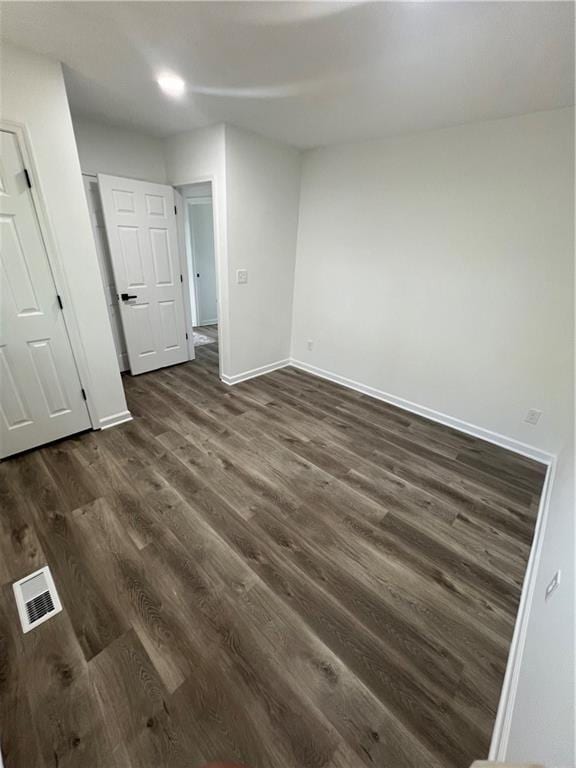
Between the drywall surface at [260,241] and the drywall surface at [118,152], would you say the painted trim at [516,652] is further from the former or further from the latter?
the drywall surface at [118,152]

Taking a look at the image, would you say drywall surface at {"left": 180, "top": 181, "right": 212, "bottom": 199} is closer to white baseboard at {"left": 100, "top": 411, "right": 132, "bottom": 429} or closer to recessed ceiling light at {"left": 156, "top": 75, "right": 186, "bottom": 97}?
recessed ceiling light at {"left": 156, "top": 75, "right": 186, "bottom": 97}

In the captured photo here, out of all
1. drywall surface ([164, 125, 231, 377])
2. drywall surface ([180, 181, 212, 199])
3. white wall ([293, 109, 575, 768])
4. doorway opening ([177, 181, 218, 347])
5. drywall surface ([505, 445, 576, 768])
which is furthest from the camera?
doorway opening ([177, 181, 218, 347])

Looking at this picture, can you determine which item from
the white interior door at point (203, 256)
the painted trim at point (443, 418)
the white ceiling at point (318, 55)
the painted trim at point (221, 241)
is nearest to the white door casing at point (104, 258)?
the white ceiling at point (318, 55)

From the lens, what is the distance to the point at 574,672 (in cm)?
71

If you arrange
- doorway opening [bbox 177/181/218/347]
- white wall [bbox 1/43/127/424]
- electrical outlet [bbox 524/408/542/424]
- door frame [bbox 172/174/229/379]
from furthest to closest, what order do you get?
doorway opening [bbox 177/181/218/347] < door frame [bbox 172/174/229/379] < electrical outlet [bbox 524/408/542/424] < white wall [bbox 1/43/127/424]

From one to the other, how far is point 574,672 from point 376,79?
2.77 meters

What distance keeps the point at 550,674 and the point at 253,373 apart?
11.1 ft

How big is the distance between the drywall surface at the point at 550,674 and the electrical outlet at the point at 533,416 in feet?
4.55

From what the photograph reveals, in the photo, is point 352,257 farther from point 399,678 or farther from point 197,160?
point 399,678

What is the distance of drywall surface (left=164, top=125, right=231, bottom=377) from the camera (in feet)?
9.21

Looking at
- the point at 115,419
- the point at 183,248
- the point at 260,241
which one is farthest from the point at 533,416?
the point at 183,248

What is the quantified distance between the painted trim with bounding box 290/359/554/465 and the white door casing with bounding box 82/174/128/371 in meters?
2.35

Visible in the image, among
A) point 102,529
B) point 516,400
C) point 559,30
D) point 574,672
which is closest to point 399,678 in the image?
point 574,672

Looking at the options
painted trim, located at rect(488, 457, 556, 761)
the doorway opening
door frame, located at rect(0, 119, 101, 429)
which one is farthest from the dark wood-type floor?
the doorway opening
